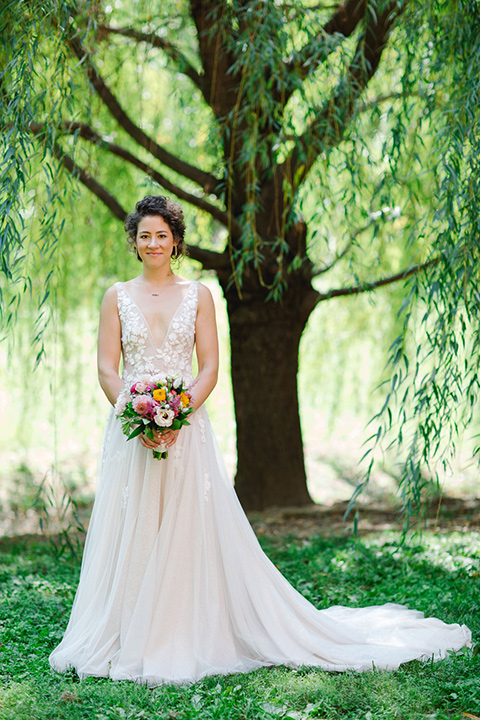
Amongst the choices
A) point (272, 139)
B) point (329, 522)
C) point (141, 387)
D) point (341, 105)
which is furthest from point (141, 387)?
point (329, 522)

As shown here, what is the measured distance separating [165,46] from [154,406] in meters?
2.99

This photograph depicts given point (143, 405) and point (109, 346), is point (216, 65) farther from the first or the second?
point (143, 405)

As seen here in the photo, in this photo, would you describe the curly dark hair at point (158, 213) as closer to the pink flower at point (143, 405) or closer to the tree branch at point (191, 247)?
the pink flower at point (143, 405)

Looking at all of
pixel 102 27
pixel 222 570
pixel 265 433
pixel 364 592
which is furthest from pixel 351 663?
pixel 102 27

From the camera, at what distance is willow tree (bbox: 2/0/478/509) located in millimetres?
3467

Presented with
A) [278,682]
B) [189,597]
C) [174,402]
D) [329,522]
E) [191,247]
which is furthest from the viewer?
[329,522]

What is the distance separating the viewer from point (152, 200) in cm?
321

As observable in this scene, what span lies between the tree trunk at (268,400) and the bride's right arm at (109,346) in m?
2.55

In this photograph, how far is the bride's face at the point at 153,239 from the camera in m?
3.19

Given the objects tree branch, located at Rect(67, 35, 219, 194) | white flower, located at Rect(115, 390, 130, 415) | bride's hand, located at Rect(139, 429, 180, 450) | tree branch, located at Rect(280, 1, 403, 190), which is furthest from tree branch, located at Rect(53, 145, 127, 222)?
bride's hand, located at Rect(139, 429, 180, 450)

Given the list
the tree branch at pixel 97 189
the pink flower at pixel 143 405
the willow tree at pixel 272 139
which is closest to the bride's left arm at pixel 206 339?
the pink flower at pixel 143 405

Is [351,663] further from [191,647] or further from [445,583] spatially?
[445,583]

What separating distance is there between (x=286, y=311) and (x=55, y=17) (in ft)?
8.95

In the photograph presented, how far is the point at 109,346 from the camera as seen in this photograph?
3.18 meters
